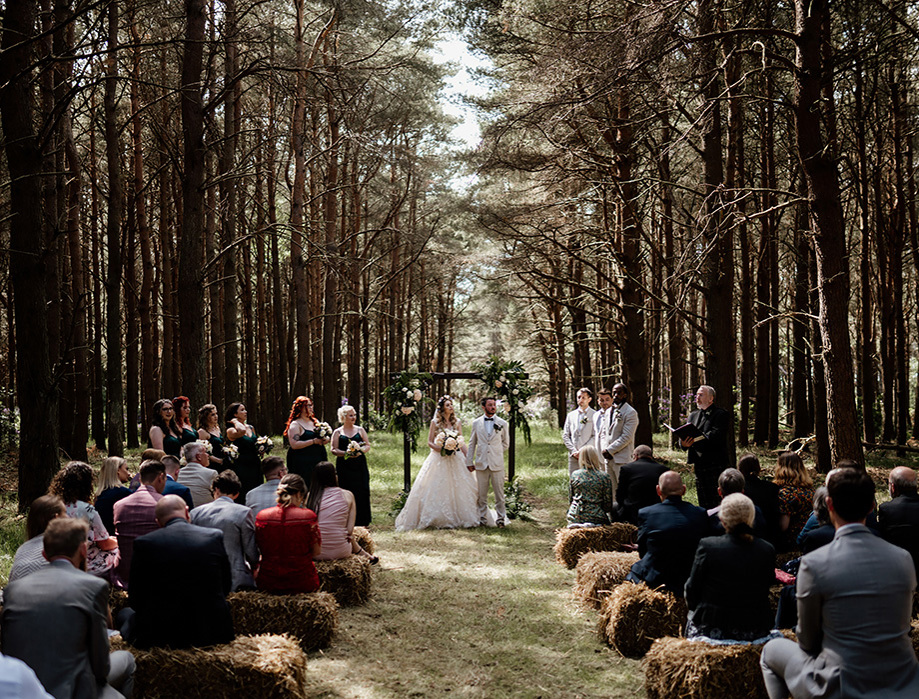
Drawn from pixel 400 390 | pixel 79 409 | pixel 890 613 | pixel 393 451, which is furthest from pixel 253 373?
pixel 890 613

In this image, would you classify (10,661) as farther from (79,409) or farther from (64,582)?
(79,409)

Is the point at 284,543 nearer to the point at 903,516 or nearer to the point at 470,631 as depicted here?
the point at 470,631

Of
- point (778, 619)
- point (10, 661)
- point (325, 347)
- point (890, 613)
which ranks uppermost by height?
point (325, 347)

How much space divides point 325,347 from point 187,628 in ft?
51.5

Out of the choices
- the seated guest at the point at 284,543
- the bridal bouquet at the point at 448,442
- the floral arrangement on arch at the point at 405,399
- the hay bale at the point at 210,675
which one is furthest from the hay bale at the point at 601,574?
the floral arrangement on arch at the point at 405,399

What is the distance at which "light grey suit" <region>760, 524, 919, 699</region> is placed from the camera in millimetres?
3395

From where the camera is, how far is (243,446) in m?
9.08

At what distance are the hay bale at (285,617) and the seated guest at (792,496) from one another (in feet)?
13.2

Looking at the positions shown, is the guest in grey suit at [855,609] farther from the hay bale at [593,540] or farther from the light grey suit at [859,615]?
the hay bale at [593,540]

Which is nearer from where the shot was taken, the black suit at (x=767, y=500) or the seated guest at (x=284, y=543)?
the seated guest at (x=284, y=543)

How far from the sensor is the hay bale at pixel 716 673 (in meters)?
4.44

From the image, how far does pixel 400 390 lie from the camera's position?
1183 centimetres

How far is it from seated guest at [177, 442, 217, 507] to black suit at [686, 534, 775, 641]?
482 centimetres

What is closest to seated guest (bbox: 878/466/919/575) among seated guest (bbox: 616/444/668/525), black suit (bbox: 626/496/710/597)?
black suit (bbox: 626/496/710/597)
